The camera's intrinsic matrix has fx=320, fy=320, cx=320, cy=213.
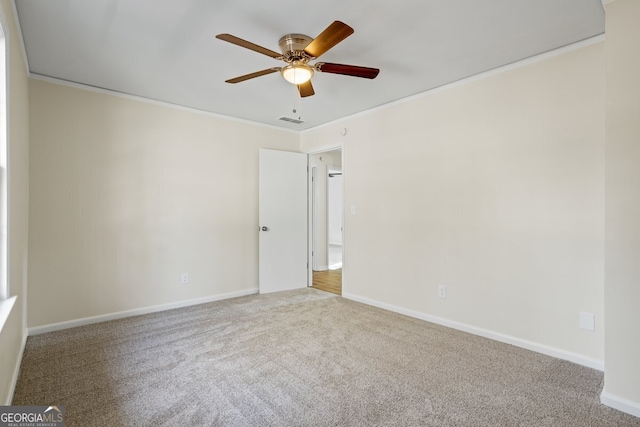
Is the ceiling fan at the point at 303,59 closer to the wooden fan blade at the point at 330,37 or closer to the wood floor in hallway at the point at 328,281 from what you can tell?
the wooden fan blade at the point at 330,37

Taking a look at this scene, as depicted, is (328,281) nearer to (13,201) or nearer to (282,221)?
(282,221)

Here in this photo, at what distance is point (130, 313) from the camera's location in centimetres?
353

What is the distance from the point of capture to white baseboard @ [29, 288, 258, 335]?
10.0ft

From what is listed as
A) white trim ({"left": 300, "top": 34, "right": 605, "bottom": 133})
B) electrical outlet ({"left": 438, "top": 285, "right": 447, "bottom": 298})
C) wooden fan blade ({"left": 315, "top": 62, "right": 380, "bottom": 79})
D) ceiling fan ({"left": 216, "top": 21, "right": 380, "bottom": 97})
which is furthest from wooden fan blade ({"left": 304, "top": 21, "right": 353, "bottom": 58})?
electrical outlet ({"left": 438, "top": 285, "right": 447, "bottom": 298})

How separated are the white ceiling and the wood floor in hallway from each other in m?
2.80

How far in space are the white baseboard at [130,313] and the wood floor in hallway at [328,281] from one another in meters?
1.04

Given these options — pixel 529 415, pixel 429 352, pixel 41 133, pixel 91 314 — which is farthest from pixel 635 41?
pixel 91 314

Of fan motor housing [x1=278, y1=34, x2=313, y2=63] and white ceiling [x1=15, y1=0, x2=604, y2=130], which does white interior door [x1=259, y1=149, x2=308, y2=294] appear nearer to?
white ceiling [x1=15, y1=0, x2=604, y2=130]

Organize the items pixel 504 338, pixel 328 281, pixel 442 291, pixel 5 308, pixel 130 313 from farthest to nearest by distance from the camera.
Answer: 1. pixel 328 281
2. pixel 130 313
3. pixel 442 291
4. pixel 504 338
5. pixel 5 308

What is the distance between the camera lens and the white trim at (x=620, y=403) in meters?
1.83

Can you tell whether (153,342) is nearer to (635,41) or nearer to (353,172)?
(353,172)

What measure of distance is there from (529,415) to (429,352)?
87 centimetres

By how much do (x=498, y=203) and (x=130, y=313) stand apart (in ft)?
12.9

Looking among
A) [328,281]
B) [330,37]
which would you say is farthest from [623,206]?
[328,281]
